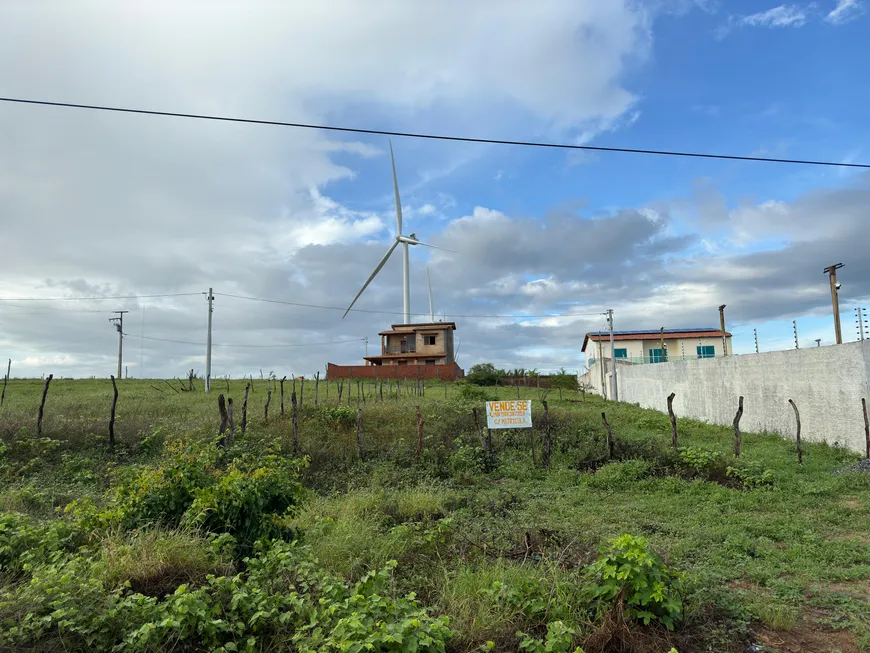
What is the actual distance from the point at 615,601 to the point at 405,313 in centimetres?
3924

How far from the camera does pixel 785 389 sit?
15852mm

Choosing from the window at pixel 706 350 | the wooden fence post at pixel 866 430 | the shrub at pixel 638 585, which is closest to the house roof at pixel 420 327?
the window at pixel 706 350

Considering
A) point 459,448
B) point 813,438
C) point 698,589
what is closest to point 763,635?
point 698,589

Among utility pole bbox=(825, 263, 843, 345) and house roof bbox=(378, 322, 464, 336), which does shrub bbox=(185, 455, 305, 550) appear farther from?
house roof bbox=(378, 322, 464, 336)

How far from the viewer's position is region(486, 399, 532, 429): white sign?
1463 centimetres

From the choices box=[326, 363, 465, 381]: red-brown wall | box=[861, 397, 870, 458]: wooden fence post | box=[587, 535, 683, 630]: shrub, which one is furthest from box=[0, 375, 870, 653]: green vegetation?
box=[326, 363, 465, 381]: red-brown wall

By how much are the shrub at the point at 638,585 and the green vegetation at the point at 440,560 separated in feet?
0.06

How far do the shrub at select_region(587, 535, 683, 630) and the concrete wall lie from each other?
10.9 meters

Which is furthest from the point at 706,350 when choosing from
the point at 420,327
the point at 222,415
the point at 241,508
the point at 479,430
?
the point at 241,508

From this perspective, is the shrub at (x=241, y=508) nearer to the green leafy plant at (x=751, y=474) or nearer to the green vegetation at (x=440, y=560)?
the green vegetation at (x=440, y=560)

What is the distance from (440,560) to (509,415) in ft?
30.7

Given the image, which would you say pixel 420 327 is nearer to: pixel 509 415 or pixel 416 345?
pixel 416 345

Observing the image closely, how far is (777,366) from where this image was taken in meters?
16.1

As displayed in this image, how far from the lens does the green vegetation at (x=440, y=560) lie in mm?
3838
